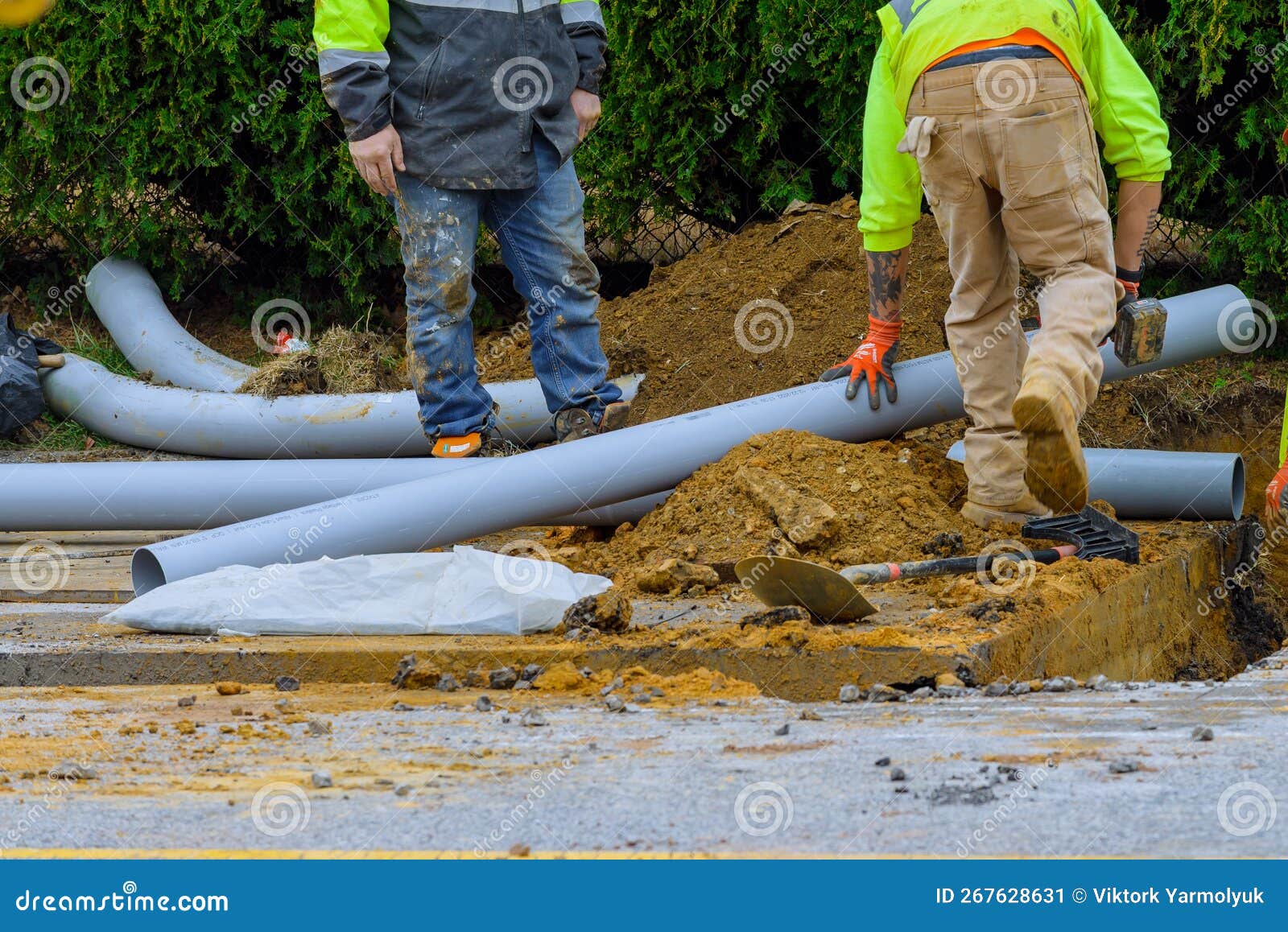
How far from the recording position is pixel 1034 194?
12.7ft

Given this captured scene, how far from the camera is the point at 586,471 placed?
4.42 meters

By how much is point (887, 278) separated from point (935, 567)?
1117 mm

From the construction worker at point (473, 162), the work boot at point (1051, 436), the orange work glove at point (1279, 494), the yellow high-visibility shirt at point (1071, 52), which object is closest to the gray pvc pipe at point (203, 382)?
the construction worker at point (473, 162)

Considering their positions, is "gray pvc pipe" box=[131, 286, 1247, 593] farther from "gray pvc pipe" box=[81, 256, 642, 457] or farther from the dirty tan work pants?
"gray pvc pipe" box=[81, 256, 642, 457]

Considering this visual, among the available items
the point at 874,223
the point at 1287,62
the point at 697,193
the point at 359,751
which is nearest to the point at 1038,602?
the point at 874,223

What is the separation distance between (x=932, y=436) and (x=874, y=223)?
4.47ft

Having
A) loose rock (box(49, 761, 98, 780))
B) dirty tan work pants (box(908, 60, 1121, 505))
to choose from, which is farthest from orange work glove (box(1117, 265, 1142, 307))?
loose rock (box(49, 761, 98, 780))

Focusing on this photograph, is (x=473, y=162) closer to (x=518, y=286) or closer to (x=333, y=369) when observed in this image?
(x=518, y=286)

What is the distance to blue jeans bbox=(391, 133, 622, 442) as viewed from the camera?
480 cm

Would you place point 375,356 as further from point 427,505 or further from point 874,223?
point 874,223

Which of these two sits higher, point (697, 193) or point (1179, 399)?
point (697, 193)

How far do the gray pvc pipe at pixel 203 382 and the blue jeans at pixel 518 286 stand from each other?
28.3 inches

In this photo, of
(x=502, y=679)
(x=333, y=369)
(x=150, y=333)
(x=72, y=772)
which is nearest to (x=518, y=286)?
(x=333, y=369)

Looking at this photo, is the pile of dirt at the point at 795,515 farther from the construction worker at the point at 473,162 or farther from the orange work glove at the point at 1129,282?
the orange work glove at the point at 1129,282
